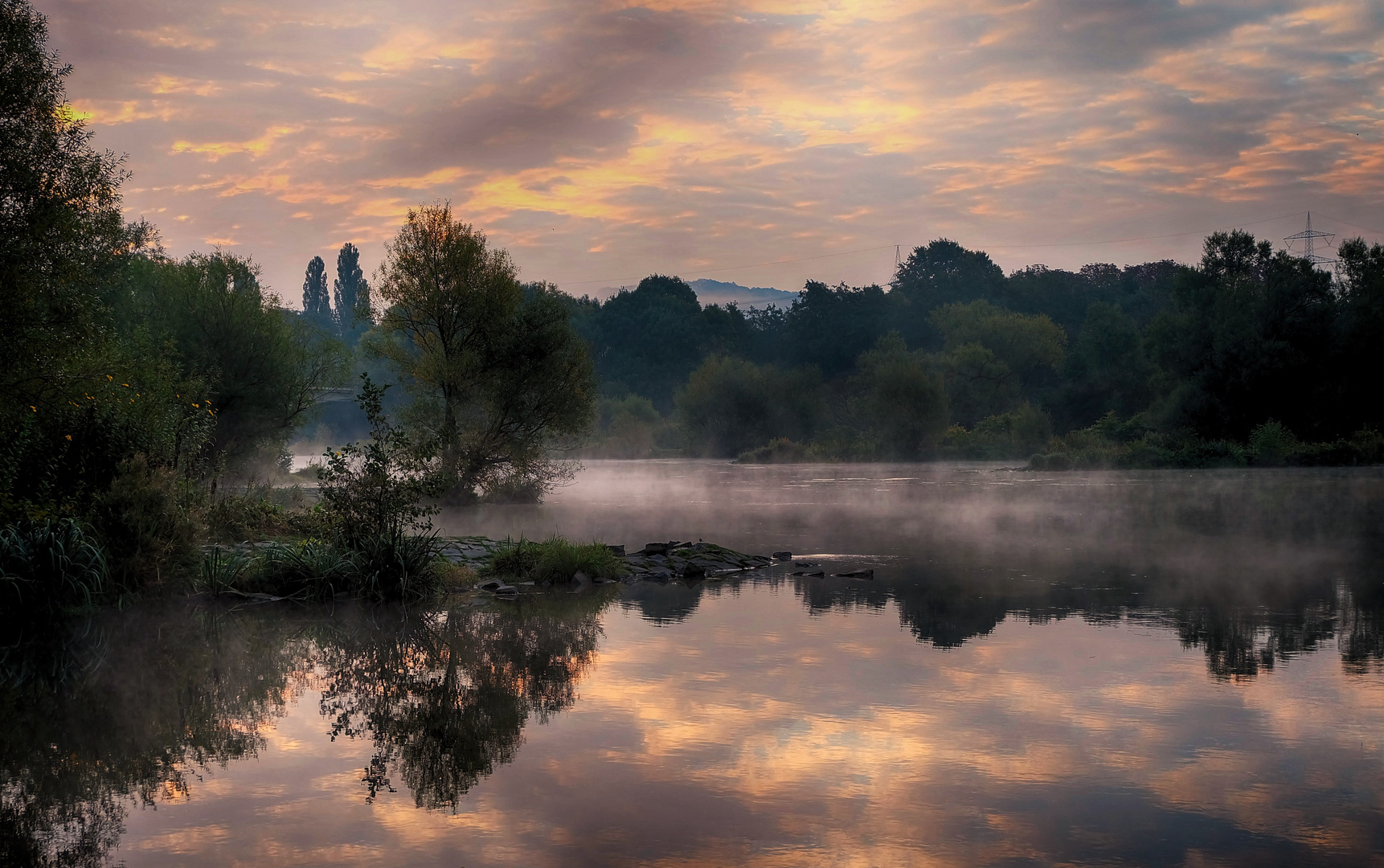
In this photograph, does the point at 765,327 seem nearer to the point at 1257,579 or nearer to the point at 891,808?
the point at 1257,579

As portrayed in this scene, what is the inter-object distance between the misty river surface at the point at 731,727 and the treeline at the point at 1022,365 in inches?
2153

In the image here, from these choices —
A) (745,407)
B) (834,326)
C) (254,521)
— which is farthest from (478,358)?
(834,326)

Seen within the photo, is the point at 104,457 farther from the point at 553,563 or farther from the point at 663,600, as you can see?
the point at 663,600

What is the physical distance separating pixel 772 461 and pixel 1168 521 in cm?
5960

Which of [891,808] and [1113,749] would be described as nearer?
[891,808]

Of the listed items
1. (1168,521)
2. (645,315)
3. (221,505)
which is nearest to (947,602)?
(221,505)

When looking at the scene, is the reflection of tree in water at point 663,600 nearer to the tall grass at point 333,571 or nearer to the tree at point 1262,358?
the tall grass at point 333,571

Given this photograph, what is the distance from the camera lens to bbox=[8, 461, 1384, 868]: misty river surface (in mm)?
6715

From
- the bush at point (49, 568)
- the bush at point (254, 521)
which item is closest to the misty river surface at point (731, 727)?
the bush at point (49, 568)

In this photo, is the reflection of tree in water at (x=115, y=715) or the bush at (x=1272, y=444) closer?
the reflection of tree in water at (x=115, y=715)

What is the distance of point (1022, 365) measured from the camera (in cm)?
10238

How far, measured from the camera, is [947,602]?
16281 millimetres

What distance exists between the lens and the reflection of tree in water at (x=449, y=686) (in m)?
8.30

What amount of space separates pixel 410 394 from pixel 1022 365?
2931 inches
